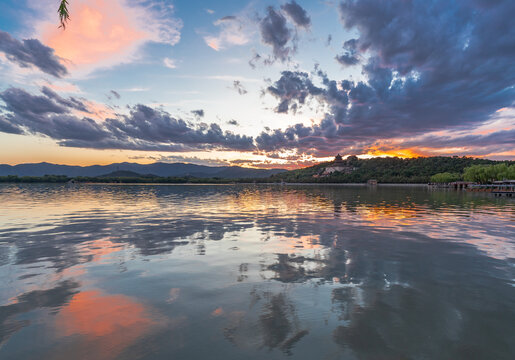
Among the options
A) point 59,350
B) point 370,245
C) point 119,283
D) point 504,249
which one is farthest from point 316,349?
point 504,249

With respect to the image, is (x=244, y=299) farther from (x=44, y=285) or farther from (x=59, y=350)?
(x=44, y=285)

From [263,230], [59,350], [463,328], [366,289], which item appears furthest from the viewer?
[263,230]

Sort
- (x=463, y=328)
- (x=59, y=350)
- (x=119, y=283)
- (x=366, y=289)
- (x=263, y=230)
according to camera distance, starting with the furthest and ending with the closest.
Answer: (x=263, y=230), (x=119, y=283), (x=366, y=289), (x=463, y=328), (x=59, y=350)

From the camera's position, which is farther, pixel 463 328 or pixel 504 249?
pixel 504 249

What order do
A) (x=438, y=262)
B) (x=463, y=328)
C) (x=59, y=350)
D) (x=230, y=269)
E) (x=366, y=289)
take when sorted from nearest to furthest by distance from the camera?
(x=59, y=350) → (x=463, y=328) → (x=366, y=289) → (x=230, y=269) → (x=438, y=262)

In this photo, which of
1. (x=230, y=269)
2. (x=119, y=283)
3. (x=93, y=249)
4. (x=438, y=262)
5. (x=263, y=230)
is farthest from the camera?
(x=263, y=230)

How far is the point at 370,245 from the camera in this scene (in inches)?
684

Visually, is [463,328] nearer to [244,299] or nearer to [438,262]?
[244,299]

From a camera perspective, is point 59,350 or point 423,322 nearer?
point 59,350

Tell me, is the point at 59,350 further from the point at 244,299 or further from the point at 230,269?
the point at 230,269

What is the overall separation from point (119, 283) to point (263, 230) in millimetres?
13212

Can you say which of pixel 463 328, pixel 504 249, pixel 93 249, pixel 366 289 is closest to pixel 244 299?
pixel 366 289

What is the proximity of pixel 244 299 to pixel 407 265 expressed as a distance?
844 centimetres

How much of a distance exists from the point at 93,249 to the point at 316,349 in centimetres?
1461
